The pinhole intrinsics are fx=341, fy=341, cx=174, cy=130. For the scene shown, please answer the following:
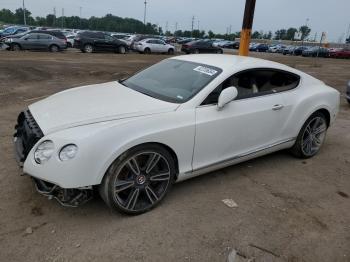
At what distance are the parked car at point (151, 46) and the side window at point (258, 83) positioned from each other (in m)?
24.6

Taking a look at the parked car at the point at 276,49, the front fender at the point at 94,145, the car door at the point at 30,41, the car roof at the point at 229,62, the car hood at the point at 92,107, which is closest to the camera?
the front fender at the point at 94,145

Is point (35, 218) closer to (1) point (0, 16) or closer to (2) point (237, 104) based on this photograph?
(2) point (237, 104)

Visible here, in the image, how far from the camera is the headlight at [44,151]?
115 inches

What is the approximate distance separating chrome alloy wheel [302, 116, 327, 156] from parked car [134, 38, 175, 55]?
24.4 meters

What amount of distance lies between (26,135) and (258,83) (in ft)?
9.11

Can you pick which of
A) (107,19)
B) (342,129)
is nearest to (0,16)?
(107,19)

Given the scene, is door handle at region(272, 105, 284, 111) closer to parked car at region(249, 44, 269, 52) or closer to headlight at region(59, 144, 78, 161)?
headlight at region(59, 144, 78, 161)

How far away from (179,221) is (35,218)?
1.36 meters

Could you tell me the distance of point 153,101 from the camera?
363 centimetres

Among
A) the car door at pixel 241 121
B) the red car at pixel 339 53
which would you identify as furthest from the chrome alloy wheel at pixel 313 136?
the red car at pixel 339 53

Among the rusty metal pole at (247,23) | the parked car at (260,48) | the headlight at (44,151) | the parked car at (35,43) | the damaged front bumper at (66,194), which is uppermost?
→ the rusty metal pole at (247,23)

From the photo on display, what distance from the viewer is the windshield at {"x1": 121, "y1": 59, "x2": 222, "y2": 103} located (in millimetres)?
3762

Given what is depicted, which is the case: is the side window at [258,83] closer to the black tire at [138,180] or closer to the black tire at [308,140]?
the black tire at [308,140]

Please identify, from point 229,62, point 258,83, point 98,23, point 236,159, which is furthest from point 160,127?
point 98,23
